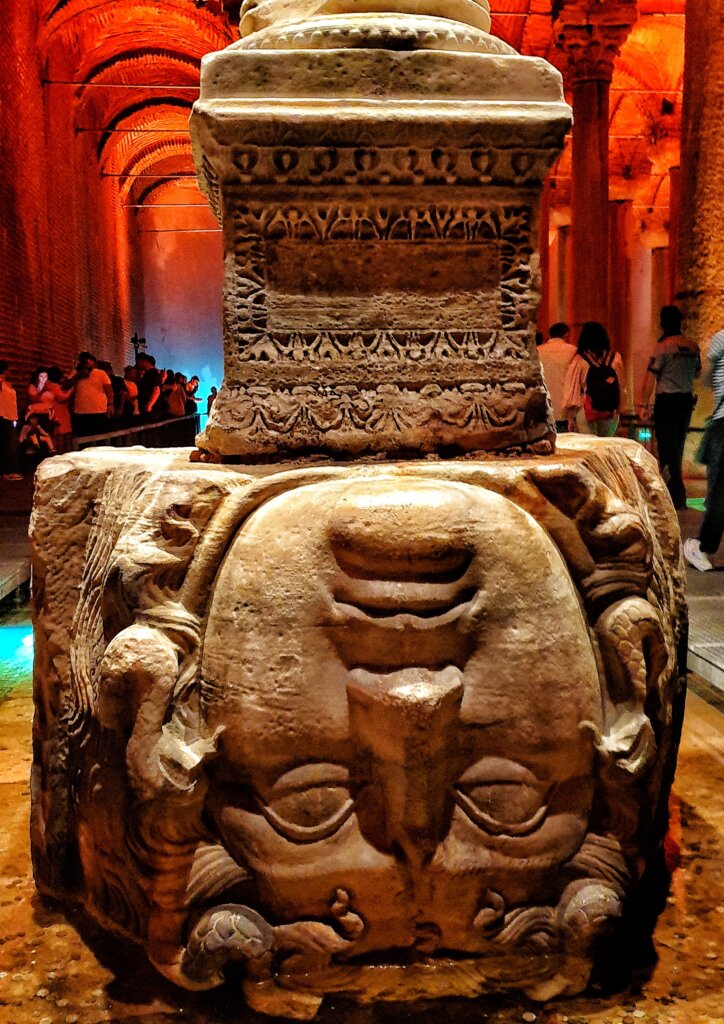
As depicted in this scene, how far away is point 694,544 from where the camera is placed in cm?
548

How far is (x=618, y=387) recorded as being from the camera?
6.63 meters

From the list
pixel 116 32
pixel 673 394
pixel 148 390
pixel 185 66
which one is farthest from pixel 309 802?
pixel 185 66

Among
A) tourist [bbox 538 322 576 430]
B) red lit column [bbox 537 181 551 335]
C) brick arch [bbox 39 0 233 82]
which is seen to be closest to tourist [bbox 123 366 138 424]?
red lit column [bbox 537 181 551 335]

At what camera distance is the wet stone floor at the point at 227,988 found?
1797 millimetres

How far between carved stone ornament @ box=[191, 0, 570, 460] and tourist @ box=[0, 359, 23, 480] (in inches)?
333

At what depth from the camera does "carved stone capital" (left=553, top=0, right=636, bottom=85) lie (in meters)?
12.0

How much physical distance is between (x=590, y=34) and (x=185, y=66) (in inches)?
422

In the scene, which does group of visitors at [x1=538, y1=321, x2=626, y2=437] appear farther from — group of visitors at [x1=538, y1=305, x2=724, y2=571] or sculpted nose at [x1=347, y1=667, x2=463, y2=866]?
sculpted nose at [x1=347, y1=667, x2=463, y2=866]

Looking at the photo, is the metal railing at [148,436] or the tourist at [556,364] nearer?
the metal railing at [148,436]

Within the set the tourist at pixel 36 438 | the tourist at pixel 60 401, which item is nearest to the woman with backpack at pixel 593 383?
the tourist at pixel 36 438

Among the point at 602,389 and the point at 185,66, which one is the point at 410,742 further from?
the point at 185,66

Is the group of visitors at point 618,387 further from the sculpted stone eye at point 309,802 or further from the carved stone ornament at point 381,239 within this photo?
the sculpted stone eye at point 309,802

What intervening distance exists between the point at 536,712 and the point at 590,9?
39.9 ft

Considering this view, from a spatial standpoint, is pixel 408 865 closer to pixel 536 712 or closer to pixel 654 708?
pixel 536 712
